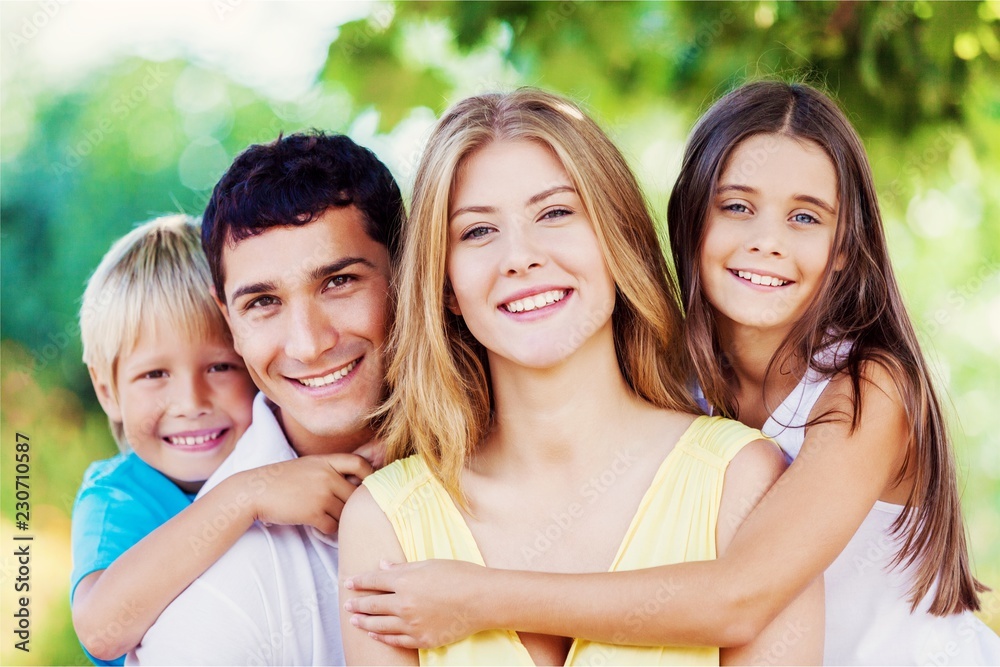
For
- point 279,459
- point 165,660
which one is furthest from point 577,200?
point 165,660

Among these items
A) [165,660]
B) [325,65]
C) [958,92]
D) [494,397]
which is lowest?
[165,660]

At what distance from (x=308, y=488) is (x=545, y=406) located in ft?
2.24

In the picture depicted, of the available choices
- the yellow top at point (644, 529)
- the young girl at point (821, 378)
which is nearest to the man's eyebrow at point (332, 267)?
the yellow top at point (644, 529)

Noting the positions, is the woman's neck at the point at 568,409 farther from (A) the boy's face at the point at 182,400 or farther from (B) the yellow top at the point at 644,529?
(A) the boy's face at the point at 182,400

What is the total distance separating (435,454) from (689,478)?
647mm

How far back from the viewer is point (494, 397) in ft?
8.34

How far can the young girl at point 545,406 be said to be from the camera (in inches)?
85.3

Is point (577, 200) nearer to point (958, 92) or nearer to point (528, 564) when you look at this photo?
point (528, 564)

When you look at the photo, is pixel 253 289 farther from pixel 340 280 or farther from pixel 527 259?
pixel 527 259

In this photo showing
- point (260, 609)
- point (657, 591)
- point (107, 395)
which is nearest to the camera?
point (657, 591)

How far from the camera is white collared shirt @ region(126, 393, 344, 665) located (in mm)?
2434

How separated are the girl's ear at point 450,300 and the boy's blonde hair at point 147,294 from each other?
3.57 ft

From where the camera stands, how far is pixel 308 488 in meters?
2.52

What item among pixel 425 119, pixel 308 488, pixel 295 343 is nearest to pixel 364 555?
pixel 308 488
